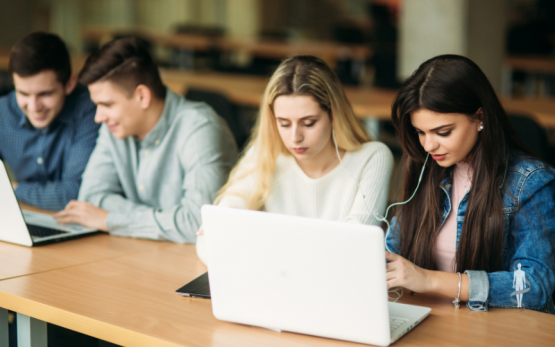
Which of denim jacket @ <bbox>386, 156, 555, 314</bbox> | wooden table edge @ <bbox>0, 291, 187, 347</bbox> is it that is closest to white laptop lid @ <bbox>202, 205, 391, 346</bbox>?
wooden table edge @ <bbox>0, 291, 187, 347</bbox>

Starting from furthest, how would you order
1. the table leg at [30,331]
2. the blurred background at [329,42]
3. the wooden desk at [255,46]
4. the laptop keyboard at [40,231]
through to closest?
1. the wooden desk at [255,46]
2. the blurred background at [329,42]
3. the laptop keyboard at [40,231]
4. the table leg at [30,331]

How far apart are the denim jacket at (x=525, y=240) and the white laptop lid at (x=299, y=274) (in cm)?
37

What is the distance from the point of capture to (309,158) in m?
1.84

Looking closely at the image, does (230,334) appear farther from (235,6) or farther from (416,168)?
(235,6)

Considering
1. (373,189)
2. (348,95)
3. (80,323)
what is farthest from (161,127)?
(348,95)

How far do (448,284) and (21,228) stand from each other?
1284mm

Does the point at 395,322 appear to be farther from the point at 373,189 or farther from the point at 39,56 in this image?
the point at 39,56

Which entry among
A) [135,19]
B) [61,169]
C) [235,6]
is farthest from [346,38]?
[61,169]

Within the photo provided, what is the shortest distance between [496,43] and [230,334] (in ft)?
13.5

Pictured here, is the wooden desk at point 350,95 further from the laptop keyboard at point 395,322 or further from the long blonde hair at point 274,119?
the laptop keyboard at point 395,322

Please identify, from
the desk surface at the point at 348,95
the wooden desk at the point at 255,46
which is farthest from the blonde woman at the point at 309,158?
the wooden desk at the point at 255,46

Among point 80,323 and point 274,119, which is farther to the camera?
point 274,119

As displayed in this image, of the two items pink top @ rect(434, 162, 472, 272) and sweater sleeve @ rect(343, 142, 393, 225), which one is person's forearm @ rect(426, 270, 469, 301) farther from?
sweater sleeve @ rect(343, 142, 393, 225)

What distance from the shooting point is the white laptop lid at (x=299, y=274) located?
43.2 inches
